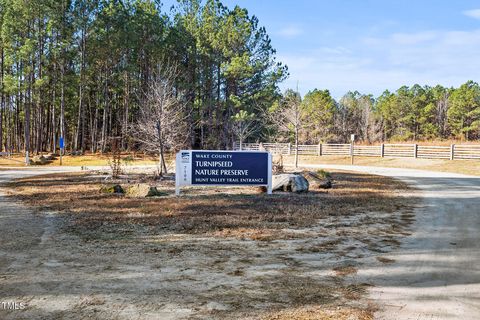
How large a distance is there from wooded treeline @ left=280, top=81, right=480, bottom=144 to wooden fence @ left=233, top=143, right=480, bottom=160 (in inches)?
665

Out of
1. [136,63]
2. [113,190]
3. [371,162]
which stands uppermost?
[136,63]

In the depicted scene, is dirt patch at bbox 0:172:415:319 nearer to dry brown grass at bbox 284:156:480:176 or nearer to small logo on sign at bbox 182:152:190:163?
small logo on sign at bbox 182:152:190:163

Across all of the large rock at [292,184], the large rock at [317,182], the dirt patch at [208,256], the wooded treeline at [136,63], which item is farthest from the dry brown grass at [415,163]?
the dirt patch at [208,256]

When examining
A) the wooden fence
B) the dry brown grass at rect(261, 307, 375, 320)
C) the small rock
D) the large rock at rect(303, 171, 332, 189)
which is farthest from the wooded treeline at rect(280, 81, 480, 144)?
the dry brown grass at rect(261, 307, 375, 320)

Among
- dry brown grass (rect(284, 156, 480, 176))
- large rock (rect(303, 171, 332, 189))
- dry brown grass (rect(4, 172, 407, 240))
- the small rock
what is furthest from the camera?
the small rock

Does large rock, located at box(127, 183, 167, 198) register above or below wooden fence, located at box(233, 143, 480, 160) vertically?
below

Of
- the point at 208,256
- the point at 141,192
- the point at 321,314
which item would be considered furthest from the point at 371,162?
the point at 321,314

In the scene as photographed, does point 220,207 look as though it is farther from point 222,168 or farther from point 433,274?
point 433,274

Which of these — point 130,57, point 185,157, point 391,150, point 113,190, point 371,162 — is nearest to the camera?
point 185,157

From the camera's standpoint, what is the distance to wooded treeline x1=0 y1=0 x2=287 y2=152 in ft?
121

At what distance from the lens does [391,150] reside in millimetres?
37406

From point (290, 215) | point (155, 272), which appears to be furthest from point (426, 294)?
point (290, 215)

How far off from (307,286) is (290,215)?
4.73 m

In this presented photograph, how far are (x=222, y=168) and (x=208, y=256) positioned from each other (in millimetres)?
6844
